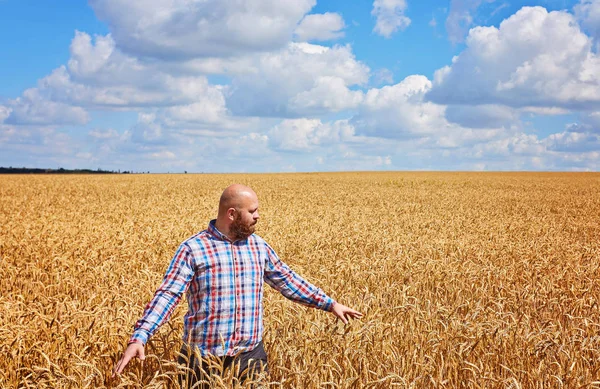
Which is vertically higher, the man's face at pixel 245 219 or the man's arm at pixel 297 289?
the man's face at pixel 245 219

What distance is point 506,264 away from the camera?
9523 millimetres

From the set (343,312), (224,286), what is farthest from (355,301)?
(224,286)

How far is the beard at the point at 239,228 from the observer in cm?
346

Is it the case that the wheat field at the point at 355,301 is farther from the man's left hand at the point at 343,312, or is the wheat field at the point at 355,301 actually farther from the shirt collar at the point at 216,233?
the shirt collar at the point at 216,233

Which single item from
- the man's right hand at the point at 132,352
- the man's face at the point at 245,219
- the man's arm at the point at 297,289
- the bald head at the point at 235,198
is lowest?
the man's right hand at the point at 132,352

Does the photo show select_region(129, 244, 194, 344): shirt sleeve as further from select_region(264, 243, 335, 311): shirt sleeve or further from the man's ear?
→ select_region(264, 243, 335, 311): shirt sleeve

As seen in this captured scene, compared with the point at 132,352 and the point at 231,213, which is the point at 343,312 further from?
the point at 132,352

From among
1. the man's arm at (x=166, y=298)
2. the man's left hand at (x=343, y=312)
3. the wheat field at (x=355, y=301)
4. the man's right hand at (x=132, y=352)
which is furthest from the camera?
the wheat field at (x=355, y=301)

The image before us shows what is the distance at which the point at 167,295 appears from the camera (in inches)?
133

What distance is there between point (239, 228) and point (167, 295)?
615 millimetres

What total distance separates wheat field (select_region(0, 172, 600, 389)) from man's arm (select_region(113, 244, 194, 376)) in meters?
0.22

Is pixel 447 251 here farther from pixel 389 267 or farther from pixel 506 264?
pixel 389 267

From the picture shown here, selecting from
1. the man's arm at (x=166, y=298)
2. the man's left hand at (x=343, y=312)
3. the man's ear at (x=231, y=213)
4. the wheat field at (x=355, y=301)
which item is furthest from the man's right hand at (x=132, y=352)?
the man's left hand at (x=343, y=312)

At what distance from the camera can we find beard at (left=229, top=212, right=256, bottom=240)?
136 inches
